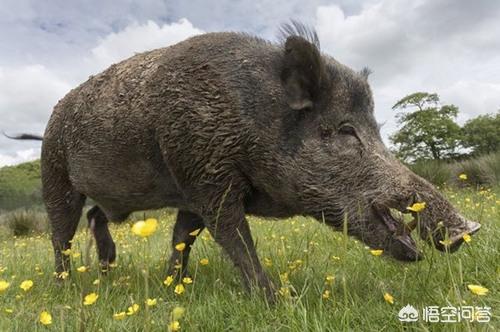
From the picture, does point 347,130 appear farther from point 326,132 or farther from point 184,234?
point 184,234

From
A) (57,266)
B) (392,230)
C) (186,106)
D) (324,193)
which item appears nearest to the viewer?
(392,230)

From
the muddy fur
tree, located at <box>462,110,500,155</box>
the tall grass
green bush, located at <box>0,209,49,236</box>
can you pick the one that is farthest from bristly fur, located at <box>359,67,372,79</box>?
tree, located at <box>462,110,500,155</box>

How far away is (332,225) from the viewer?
3045mm

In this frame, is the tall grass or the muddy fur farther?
the tall grass

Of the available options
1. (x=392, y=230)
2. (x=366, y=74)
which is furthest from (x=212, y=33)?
(x=392, y=230)

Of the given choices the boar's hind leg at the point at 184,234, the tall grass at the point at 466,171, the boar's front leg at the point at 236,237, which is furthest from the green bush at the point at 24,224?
the boar's front leg at the point at 236,237

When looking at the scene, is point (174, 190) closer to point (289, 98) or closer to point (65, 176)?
point (289, 98)

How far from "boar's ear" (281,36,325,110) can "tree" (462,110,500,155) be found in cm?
4469

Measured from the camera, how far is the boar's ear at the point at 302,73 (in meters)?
3.04

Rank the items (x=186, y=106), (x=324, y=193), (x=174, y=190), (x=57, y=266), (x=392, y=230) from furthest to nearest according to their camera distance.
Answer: (x=57, y=266)
(x=174, y=190)
(x=186, y=106)
(x=324, y=193)
(x=392, y=230)

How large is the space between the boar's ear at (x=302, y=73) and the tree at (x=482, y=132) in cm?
4469

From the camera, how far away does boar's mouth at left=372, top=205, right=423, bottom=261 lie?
108 inches

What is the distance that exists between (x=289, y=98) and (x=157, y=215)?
12.1m

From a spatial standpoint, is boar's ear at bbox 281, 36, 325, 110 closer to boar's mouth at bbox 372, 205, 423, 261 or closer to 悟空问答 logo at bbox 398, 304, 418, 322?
boar's mouth at bbox 372, 205, 423, 261
